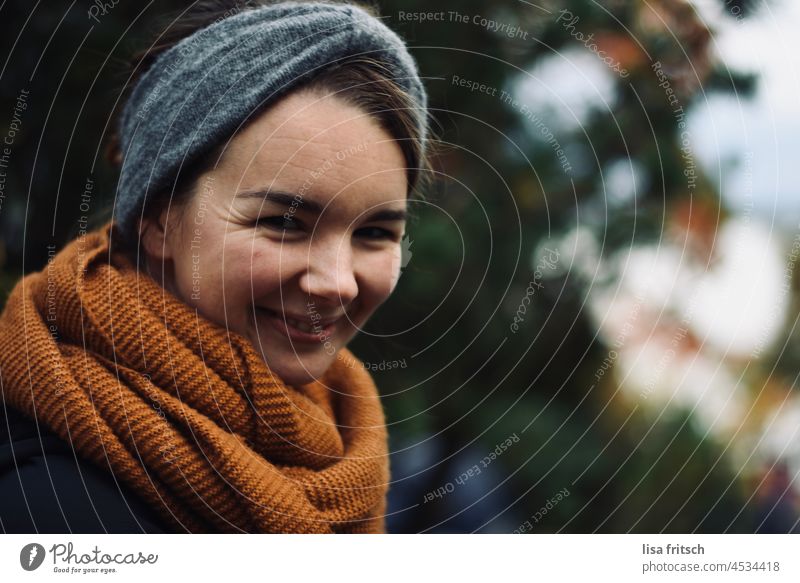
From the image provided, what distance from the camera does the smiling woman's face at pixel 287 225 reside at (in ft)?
2.28

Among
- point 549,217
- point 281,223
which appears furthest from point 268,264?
point 549,217

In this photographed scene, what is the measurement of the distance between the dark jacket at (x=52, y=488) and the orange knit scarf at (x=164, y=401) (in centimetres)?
2

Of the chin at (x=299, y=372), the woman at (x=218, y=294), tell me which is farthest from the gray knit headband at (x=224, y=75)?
the chin at (x=299, y=372)

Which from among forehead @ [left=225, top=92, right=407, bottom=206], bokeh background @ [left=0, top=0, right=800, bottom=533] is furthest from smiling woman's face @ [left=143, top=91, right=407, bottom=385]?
bokeh background @ [left=0, top=0, right=800, bottom=533]

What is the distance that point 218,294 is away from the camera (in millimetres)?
716

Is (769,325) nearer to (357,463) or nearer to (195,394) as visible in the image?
(357,463)

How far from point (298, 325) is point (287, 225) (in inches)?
4.5

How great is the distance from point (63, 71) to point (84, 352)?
2.14 ft

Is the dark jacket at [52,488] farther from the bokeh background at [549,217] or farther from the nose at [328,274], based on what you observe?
the bokeh background at [549,217]

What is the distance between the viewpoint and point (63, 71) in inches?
44.2

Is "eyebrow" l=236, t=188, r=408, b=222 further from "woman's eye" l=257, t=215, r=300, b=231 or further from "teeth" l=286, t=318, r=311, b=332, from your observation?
"teeth" l=286, t=318, r=311, b=332

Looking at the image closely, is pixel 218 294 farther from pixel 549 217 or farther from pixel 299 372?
pixel 549 217
